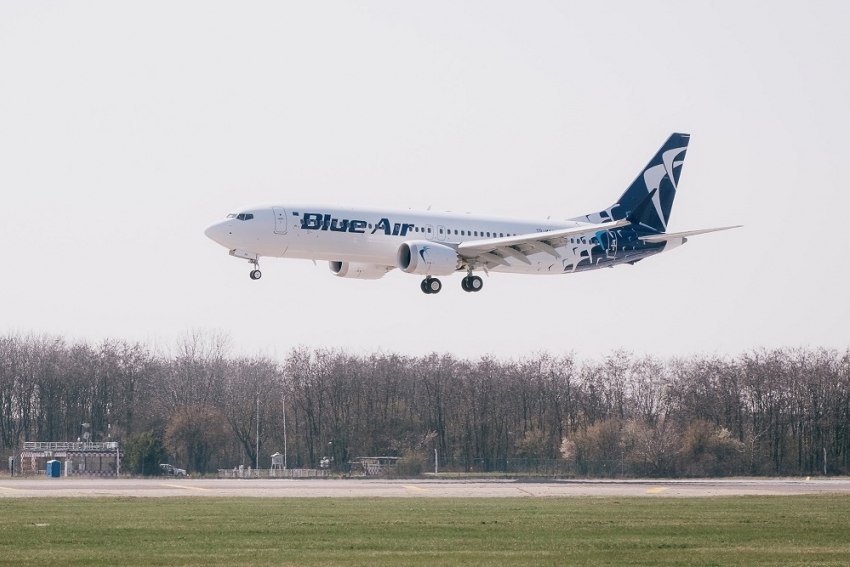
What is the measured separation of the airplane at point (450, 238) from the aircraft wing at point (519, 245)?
0.05m

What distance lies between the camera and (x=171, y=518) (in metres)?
37.0

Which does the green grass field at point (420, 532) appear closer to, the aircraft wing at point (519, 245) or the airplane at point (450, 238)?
the airplane at point (450, 238)

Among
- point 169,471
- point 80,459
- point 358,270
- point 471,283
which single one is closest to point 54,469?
point 169,471

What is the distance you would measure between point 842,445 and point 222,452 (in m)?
51.7

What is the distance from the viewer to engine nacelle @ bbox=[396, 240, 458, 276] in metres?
60.5

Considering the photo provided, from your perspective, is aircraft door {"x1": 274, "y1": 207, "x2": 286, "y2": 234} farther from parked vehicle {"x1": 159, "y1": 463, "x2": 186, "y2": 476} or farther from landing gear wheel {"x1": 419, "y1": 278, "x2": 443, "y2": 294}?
parked vehicle {"x1": 159, "y1": 463, "x2": 186, "y2": 476}

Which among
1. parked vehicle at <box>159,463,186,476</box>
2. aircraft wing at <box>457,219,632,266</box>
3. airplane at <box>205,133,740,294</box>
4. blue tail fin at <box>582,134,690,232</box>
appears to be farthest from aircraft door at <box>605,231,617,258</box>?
parked vehicle at <box>159,463,186,476</box>

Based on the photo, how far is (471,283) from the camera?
66.0 metres

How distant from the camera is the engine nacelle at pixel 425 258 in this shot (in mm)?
60531

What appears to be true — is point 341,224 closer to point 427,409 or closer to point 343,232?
point 343,232

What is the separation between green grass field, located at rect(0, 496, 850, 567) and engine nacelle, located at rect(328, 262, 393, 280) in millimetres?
19643

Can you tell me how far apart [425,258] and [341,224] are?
173 inches

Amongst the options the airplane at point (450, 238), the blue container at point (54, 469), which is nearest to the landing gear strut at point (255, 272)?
the airplane at point (450, 238)

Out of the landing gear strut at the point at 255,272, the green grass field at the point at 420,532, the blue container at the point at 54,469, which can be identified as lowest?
the green grass field at the point at 420,532
